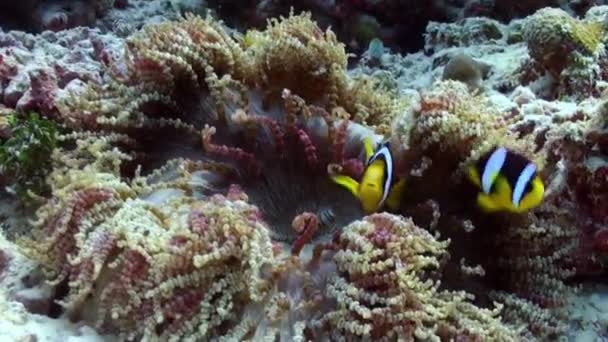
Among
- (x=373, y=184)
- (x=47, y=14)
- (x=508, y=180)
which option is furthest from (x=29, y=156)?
(x=47, y=14)

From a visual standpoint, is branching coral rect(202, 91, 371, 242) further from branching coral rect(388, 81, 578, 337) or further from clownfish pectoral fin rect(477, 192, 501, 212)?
clownfish pectoral fin rect(477, 192, 501, 212)

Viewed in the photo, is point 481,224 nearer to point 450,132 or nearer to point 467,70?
point 450,132

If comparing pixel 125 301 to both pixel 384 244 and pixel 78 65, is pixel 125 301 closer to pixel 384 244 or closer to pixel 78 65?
pixel 384 244

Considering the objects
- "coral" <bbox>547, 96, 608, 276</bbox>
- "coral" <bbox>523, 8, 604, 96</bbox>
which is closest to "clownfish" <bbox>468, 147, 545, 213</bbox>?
"coral" <bbox>547, 96, 608, 276</bbox>

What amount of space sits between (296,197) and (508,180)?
2.84 ft

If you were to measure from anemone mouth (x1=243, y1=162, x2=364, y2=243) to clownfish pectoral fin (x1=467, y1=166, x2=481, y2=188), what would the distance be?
488mm

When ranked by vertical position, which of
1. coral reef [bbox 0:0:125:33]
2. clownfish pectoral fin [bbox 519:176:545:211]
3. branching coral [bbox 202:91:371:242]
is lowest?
coral reef [bbox 0:0:125:33]

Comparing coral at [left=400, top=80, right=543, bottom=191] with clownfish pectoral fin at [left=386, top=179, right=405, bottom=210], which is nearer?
coral at [left=400, top=80, right=543, bottom=191]

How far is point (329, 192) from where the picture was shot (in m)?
2.53

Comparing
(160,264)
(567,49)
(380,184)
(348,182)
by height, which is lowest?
(160,264)

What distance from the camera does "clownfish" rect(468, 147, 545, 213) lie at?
1954 millimetres

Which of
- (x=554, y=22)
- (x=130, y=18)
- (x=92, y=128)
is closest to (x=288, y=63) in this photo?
(x=92, y=128)

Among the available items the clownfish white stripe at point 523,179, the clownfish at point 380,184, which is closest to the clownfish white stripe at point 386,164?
the clownfish at point 380,184

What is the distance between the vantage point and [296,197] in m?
2.54
